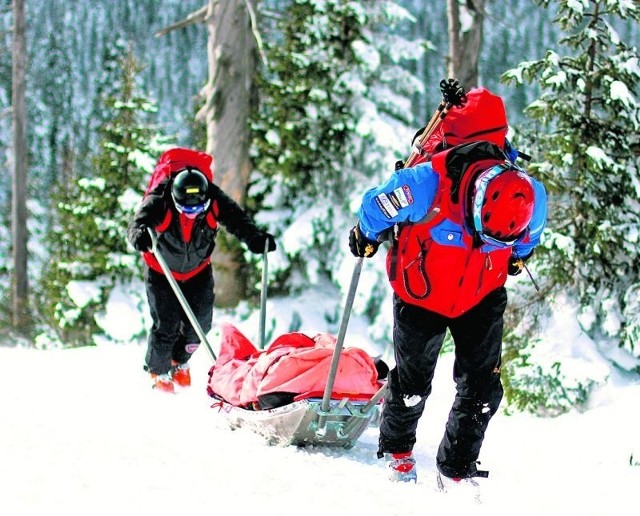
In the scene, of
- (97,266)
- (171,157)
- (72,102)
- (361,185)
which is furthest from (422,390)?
(72,102)

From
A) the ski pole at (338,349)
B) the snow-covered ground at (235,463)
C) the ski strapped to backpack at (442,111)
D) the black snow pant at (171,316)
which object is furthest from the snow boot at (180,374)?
the ski strapped to backpack at (442,111)

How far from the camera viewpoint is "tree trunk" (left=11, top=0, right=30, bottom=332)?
20750mm

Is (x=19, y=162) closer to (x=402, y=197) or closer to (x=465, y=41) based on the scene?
(x=465, y=41)

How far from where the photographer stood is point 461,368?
11.4 ft

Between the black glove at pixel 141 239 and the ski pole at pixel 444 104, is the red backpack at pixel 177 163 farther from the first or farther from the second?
the ski pole at pixel 444 104

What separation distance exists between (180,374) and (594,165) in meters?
3.88

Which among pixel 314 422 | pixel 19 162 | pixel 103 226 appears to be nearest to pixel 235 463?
pixel 314 422

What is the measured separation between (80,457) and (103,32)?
61.5 m

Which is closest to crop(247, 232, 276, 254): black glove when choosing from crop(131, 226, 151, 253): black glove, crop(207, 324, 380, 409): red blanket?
crop(131, 226, 151, 253): black glove

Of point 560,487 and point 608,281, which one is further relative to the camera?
point 608,281

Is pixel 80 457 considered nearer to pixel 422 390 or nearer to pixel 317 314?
pixel 422 390

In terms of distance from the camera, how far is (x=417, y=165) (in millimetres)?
3322

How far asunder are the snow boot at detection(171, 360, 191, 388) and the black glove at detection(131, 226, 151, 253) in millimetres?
1271

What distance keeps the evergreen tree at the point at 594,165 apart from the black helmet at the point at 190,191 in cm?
294
